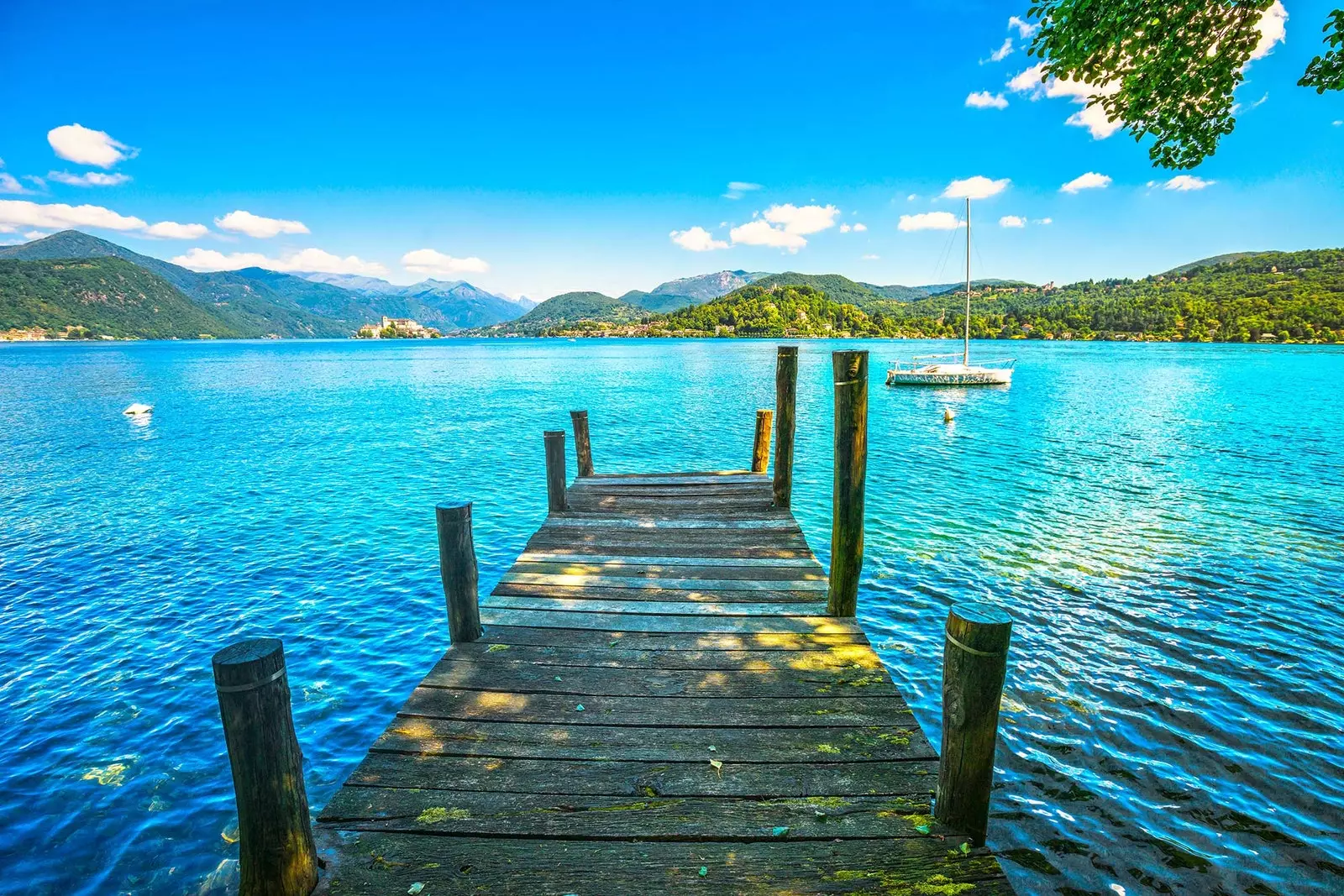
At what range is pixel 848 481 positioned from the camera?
Result: 19.9 feet

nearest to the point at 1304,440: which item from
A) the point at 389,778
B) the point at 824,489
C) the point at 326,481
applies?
the point at 824,489

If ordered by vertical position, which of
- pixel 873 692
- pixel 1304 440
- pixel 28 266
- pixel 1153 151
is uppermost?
pixel 28 266

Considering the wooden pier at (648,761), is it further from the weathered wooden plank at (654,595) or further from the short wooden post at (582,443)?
the short wooden post at (582,443)

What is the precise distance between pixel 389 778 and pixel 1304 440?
118 ft

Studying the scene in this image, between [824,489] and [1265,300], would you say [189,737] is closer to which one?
[824,489]

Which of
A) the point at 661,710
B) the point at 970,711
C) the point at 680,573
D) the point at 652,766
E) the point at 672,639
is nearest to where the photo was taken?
the point at 970,711

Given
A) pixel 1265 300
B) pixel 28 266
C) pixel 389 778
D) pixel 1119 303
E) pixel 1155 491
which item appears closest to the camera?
pixel 389 778

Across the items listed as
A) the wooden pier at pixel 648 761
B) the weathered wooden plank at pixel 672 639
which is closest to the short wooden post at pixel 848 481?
the wooden pier at pixel 648 761

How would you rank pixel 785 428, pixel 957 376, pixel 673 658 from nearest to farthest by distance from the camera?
1. pixel 673 658
2. pixel 785 428
3. pixel 957 376

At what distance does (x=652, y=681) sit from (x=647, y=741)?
2.59 feet

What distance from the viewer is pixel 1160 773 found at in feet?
18.9

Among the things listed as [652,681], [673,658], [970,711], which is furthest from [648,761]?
[970,711]

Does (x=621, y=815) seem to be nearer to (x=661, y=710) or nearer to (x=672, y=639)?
(x=661, y=710)

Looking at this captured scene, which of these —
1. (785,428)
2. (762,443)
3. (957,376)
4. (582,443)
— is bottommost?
(957,376)
